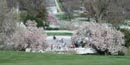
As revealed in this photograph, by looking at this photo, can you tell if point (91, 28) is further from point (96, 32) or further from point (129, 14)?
point (129, 14)

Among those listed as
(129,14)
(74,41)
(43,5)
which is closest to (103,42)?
(74,41)

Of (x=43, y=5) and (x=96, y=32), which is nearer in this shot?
(x=96, y=32)

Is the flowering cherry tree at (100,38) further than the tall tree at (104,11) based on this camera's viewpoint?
No

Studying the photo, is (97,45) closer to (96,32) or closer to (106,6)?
(96,32)

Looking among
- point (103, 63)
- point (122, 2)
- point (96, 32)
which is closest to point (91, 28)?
point (96, 32)

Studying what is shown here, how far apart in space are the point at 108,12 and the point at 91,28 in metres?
16.7

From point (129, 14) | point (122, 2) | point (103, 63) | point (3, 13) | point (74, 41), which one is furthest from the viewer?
point (129, 14)

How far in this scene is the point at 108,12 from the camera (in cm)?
3850

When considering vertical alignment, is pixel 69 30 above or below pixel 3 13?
below

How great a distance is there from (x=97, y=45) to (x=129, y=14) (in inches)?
1110

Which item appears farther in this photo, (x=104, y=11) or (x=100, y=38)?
(x=104, y=11)

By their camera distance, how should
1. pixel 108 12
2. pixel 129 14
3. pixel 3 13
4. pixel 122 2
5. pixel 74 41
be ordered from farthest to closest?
pixel 129 14
pixel 122 2
pixel 108 12
pixel 3 13
pixel 74 41

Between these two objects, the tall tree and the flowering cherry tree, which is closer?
the flowering cherry tree

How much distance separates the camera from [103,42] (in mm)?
21328
